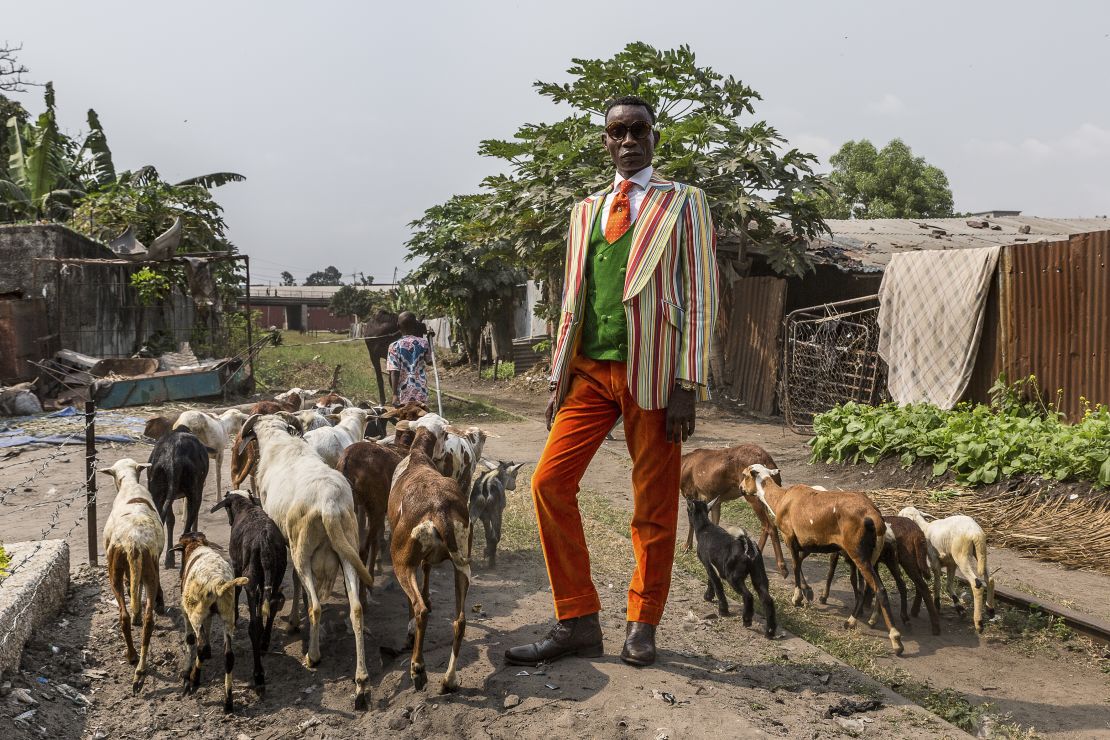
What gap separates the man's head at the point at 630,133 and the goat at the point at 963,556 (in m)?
3.17

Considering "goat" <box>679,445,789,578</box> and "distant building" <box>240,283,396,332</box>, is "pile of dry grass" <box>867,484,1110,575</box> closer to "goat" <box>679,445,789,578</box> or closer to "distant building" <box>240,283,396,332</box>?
"goat" <box>679,445,789,578</box>

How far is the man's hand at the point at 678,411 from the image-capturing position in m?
3.92

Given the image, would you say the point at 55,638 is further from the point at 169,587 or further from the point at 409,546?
the point at 409,546

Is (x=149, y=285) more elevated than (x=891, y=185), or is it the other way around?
(x=891, y=185)

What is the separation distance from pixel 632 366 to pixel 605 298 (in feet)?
1.25

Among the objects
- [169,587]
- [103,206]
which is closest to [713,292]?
[169,587]

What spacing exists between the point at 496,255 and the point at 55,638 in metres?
14.3

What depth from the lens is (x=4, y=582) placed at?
5.08m

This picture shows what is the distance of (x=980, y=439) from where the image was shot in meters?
8.66

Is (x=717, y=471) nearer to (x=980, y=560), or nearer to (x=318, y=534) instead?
(x=980, y=560)

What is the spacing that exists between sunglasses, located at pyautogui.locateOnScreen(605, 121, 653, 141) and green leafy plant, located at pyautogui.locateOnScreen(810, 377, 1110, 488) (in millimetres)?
5520

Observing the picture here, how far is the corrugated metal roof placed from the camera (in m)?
16.1

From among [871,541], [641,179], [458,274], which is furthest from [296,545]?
Answer: [458,274]

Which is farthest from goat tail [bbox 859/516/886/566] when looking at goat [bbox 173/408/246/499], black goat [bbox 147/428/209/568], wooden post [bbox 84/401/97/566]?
goat [bbox 173/408/246/499]
